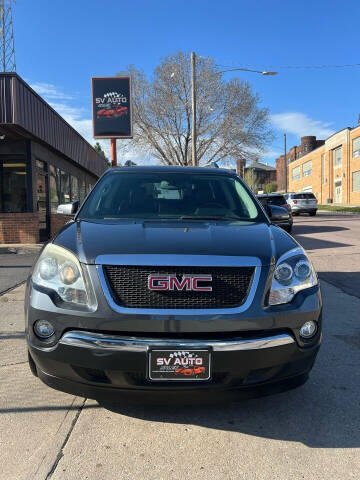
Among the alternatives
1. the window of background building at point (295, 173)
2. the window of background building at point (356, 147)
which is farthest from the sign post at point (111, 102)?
the window of background building at point (295, 173)

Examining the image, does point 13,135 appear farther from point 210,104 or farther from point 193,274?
point 210,104

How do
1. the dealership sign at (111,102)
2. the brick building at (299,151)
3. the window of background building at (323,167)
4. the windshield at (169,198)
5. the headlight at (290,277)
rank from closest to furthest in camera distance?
the headlight at (290,277) → the windshield at (169,198) → the dealership sign at (111,102) → the window of background building at (323,167) → the brick building at (299,151)

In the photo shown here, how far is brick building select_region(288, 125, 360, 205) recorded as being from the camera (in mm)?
46156

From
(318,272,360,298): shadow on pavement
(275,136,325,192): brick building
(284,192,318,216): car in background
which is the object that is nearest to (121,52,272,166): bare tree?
(284,192,318,216): car in background

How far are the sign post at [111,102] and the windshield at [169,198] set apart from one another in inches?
506

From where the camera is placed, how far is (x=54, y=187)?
625 inches

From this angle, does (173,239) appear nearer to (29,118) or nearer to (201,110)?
(29,118)

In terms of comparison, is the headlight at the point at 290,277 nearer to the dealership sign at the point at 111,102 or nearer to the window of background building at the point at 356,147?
the dealership sign at the point at 111,102

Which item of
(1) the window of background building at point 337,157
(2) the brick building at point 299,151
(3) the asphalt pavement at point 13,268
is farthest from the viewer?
(2) the brick building at point 299,151

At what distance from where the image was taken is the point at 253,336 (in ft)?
7.66

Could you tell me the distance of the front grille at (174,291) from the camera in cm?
235

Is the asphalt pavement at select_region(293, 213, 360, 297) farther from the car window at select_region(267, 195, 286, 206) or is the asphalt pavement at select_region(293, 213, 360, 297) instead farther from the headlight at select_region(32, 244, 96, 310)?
the headlight at select_region(32, 244, 96, 310)

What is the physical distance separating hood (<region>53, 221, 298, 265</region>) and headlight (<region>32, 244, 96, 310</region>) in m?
0.06

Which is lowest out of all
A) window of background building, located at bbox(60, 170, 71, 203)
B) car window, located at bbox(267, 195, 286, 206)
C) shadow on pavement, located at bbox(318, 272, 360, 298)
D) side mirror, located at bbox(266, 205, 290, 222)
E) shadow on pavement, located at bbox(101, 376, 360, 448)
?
shadow on pavement, located at bbox(101, 376, 360, 448)
